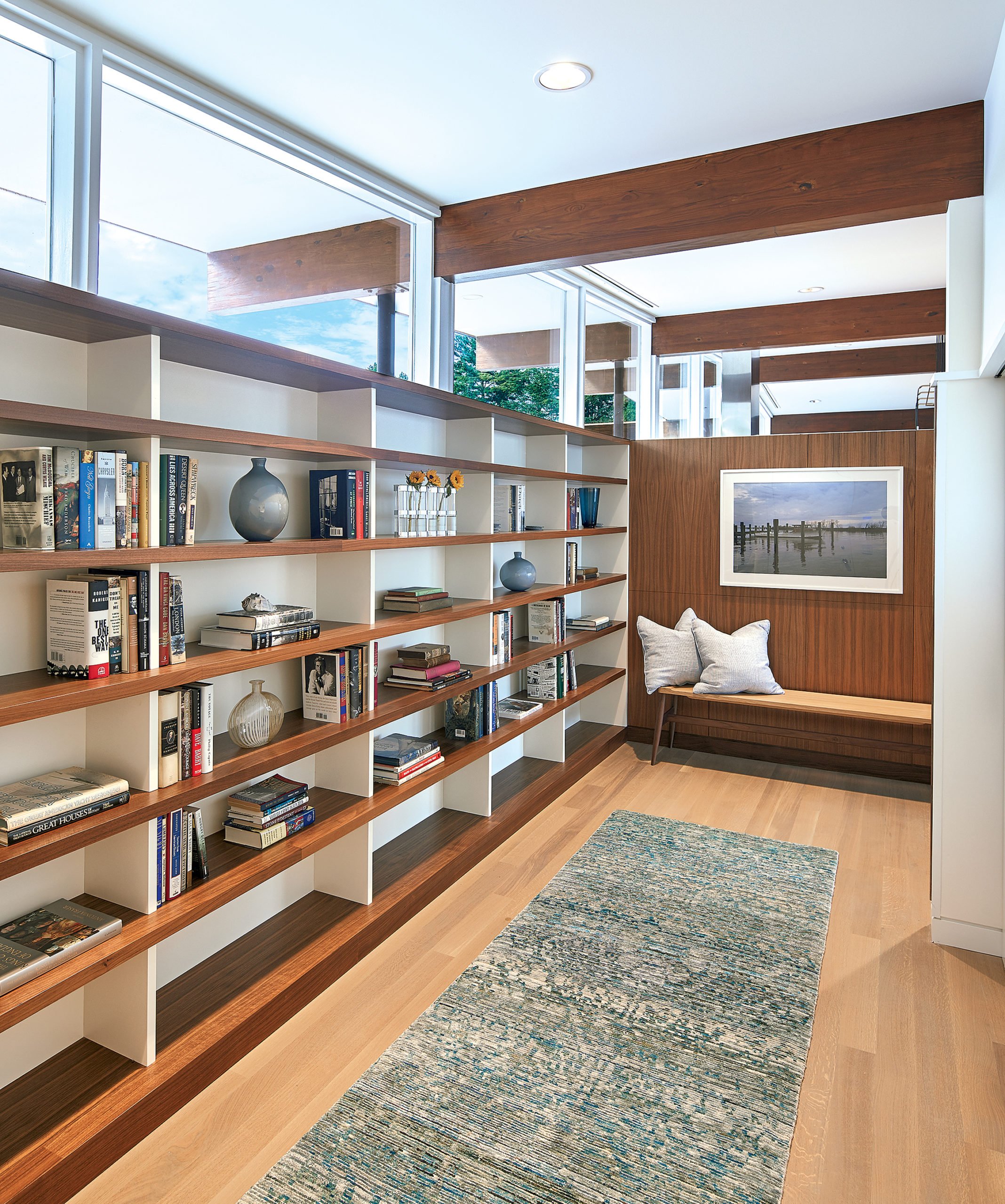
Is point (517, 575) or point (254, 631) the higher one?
point (517, 575)

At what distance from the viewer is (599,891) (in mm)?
3098

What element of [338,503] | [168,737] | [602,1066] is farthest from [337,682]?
[602,1066]

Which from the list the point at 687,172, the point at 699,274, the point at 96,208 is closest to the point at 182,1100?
the point at 96,208

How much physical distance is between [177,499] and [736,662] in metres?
3.32

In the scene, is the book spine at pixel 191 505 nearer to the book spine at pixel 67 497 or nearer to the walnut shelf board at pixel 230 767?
the book spine at pixel 67 497

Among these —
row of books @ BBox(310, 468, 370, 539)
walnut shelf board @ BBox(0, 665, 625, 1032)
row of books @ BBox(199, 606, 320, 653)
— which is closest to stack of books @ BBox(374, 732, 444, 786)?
walnut shelf board @ BBox(0, 665, 625, 1032)

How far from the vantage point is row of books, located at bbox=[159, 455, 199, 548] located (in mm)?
1954

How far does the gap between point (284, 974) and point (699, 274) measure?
13.7 feet

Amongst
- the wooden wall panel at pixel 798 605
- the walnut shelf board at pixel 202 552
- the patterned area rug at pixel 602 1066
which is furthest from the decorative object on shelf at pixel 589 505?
the patterned area rug at pixel 602 1066

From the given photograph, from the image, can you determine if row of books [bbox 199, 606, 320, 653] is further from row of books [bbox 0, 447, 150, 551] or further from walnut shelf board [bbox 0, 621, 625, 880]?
row of books [bbox 0, 447, 150, 551]

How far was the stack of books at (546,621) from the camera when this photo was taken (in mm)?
4246

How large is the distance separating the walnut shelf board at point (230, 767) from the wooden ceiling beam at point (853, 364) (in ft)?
15.3

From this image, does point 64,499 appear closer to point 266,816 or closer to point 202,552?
point 202,552

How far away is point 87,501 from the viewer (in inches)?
68.4
